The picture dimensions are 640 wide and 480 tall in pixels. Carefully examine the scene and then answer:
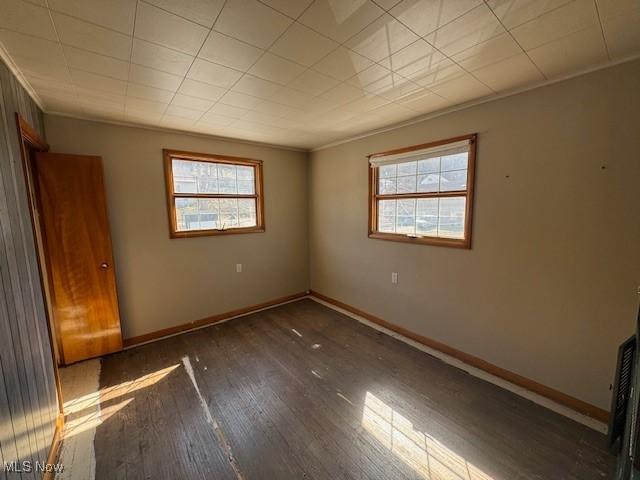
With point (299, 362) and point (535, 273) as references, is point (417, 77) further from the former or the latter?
point (299, 362)

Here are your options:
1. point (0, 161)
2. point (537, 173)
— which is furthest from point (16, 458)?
point (537, 173)

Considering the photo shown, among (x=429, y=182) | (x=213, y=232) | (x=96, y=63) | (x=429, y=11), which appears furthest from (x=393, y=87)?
(x=213, y=232)

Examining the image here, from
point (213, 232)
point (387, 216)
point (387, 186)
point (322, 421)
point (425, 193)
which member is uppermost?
point (387, 186)

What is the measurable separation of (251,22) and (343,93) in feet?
3.20

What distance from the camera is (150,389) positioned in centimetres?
221

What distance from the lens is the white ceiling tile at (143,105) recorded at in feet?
7.20

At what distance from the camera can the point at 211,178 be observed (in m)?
3.40

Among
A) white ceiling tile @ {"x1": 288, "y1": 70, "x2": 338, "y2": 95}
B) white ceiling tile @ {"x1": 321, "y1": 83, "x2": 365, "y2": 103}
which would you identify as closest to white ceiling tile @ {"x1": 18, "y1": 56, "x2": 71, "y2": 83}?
white ceiling tile @ {"x1": 288, "y1": 70, "x2": 338, "y2": 95}

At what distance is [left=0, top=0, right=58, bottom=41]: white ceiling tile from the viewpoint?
1.14 metres

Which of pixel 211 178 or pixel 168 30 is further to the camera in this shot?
pixel 211 178

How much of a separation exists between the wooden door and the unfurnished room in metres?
0.02

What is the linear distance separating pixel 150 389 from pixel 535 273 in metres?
3.29

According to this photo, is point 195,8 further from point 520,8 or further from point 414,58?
point 520,8

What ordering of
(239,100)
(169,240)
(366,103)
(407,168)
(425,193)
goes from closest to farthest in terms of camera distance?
(239,100)
(366,103)
(425,193)
(407,168)
(169,240)
